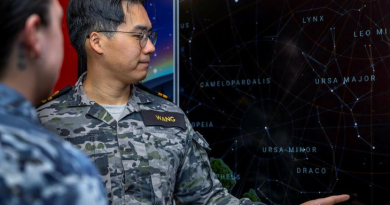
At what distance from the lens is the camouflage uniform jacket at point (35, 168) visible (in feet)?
1.97

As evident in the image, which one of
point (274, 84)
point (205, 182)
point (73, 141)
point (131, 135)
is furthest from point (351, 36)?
point (73, 141)

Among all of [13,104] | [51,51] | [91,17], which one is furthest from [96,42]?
[13,104]

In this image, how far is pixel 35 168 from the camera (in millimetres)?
612

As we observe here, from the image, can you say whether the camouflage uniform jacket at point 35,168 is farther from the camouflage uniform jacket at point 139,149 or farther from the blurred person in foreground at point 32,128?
the camouflage uniform jacket at point 139,149

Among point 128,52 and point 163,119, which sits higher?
point 128,52

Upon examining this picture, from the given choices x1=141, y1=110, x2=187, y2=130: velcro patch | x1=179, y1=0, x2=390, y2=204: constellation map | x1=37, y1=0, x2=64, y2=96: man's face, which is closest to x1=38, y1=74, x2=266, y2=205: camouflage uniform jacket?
x1=141, y1=110, x2=187, y2=130: velcro patch

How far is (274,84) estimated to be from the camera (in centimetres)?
214

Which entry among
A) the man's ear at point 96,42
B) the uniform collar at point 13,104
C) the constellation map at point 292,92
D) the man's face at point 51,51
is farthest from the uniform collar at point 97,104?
the uniform collar at point 13,104

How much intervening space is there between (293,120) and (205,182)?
1.77ft

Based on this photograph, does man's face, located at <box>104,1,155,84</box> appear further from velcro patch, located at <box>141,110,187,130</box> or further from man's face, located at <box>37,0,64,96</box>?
man's face, located at <box>37,0,64,96</box>

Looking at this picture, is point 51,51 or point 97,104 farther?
point 97,104

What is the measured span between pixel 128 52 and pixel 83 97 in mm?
239

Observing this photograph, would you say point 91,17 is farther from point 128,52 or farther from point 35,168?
point 35,168

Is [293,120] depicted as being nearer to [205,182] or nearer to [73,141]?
[205,182]
